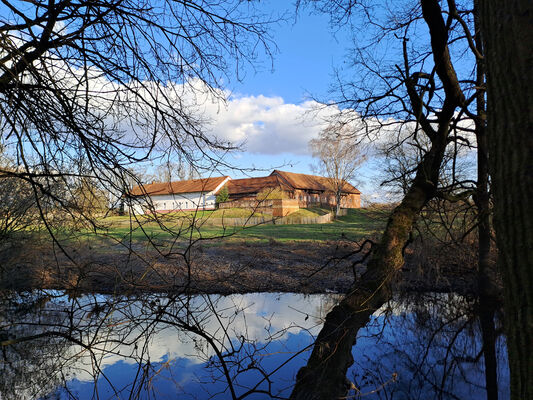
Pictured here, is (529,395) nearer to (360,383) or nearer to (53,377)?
(360,383)

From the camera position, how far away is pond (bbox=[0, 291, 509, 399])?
3.98 meters

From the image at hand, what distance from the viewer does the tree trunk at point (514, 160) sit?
4.69ft

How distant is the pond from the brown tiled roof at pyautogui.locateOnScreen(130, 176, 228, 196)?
963 mm

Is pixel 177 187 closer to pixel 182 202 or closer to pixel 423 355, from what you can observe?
pixel 182 202

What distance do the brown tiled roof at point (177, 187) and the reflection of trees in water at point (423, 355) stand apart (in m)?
2.55

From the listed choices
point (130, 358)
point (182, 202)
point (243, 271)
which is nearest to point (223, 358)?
point (130, 358)

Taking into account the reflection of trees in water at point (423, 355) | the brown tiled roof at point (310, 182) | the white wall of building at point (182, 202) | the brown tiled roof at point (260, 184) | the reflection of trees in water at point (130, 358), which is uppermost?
the brown tiled roof at point (310, 182)

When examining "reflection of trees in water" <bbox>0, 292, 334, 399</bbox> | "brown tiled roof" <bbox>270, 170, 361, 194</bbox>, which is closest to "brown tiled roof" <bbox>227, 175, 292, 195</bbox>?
"reflection of trees in water" <bbox>0, 292, 334, 399</bbox>

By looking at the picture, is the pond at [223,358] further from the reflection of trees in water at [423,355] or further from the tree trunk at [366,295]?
the tree trunk at [366,295]

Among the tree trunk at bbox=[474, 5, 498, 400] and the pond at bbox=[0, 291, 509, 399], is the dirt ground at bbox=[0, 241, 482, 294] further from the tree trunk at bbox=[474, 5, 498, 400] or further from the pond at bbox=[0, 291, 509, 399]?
the pond at bbox=[0, 291, 509, 399]

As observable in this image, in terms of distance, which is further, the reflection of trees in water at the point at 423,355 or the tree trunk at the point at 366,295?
the reflection of trees in water at the point at 423,355

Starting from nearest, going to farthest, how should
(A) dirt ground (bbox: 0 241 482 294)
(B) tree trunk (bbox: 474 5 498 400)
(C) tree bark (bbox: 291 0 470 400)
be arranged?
(C) tree bark (bbox: 291 0 470 400), (B) tree trunk (bbox: 474 5 498 400), (A) dirt ground (bbox: 0 241 482 294)

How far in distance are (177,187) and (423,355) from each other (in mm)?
4573

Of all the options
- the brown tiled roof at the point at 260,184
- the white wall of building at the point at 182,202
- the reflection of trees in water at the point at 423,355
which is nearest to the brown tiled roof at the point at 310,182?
the brown tiled roof at the point at 260,184
